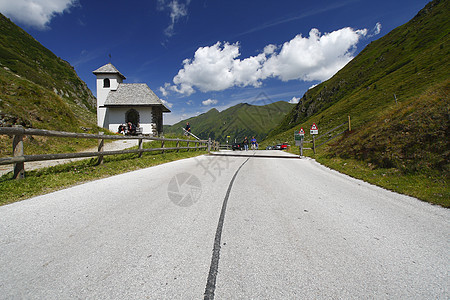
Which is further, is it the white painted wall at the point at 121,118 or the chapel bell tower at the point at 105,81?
the chapel bell tower at the point at 105,81

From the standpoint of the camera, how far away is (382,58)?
83.6 metres

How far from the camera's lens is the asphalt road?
1.81 m

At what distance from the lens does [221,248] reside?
8.12 ft

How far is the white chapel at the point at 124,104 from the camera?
2636cm

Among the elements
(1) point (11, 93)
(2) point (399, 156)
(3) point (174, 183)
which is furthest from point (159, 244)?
(1) point (11, 93)

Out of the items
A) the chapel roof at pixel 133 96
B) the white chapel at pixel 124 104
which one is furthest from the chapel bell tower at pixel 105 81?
the chapel roof at pixel 133 96

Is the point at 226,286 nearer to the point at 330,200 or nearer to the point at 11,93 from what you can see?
the point at 330,200

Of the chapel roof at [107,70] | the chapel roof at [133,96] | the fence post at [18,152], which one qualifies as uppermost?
the chapel roof at [107,70]

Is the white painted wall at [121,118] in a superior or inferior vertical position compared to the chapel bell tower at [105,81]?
inferior

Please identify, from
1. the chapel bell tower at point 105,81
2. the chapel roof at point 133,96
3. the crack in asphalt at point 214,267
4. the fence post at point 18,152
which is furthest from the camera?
the chapel bell tower at point 105,81

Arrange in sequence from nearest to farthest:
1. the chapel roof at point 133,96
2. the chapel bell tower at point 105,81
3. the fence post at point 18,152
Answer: the fence post at point 18,152 < the chapel roof at point 133,96 < the chapel bell tower at point 105,81

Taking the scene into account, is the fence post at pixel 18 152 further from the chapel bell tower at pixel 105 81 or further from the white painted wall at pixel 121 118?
the chapel bell tower at pixel 105 81

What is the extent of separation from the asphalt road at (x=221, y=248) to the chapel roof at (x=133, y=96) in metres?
24.2

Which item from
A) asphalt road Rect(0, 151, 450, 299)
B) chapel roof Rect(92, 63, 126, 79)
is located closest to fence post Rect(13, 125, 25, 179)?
asphalt road Rect(0, 151, 450, 299)
